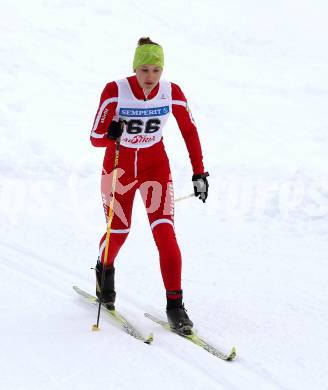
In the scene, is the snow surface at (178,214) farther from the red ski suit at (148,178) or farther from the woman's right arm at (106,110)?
the woman's right arm at (106,110)

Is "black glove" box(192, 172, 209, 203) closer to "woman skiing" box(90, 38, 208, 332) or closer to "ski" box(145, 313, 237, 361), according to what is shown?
"woman skiing" box(90, 38, 208, 332)

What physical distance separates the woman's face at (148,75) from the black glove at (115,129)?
39 centimetres

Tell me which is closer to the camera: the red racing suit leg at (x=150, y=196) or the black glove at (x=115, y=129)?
the black glove at (x=115, y=129)

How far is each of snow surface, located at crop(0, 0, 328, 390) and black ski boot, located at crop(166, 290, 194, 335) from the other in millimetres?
124

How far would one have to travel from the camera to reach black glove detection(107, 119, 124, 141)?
15.0ft

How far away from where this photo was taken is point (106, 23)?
1938 cm

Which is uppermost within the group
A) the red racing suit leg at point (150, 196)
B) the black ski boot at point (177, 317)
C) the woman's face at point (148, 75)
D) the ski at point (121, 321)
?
the woman's face at point (148, 75)

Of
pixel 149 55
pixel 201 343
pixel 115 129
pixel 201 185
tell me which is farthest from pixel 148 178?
pixel 201 343

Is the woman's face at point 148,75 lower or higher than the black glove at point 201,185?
higher

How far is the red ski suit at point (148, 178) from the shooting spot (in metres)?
4.74

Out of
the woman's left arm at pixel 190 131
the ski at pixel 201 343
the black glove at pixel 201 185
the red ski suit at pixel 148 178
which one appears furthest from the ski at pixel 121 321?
the woman's left arm at pixel 190 131

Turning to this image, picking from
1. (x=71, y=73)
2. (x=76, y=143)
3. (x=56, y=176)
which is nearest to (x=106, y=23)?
(x=71, y=73)

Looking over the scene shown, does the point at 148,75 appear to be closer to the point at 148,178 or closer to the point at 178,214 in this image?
the point at 148,178

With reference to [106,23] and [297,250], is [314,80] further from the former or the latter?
[297,250]
